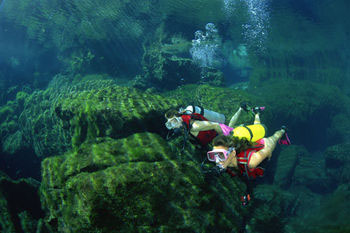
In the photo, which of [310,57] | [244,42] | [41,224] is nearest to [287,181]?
[41,224]

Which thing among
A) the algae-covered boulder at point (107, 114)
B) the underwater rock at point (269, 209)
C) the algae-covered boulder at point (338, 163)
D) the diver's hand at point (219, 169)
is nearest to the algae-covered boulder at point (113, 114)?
the algae-covered boulder at point (107, 114)

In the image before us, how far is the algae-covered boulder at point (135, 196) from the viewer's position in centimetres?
281

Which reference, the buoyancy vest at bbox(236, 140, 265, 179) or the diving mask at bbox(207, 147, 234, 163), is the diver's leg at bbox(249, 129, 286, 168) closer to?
the buoyancy vest at bbox(236, 140, 265, 179)

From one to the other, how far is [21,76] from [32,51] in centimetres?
489

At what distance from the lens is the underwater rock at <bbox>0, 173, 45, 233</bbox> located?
150 inches

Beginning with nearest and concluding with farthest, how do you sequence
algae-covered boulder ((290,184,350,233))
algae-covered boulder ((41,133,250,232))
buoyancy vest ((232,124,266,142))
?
algae-covered boulder ((41,133,250,232)) < algae-covered boulder ((290,184,350,233)) < buoyancy vest ((232,124,266,142))

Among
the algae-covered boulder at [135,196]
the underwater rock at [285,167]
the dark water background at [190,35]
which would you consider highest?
the dark water background at [190,35]

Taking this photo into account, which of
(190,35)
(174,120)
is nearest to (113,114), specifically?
(174,120)

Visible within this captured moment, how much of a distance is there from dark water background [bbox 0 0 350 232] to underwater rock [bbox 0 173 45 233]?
1200 cm

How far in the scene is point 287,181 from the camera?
31.0ft

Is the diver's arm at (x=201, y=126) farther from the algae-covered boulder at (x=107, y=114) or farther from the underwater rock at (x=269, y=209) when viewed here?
the underwater rock at (x=269, y=209)

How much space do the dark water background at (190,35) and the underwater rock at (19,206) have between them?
1200 centimetres

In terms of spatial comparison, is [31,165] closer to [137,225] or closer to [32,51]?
[137,225]

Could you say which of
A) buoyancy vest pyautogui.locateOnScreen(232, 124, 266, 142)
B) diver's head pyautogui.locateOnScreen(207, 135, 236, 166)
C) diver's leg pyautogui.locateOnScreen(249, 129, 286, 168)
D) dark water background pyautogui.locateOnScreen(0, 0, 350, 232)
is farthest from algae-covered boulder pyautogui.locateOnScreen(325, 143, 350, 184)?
diver's head pyautogui.locateOnScreen(207, 135, 236, 166)
